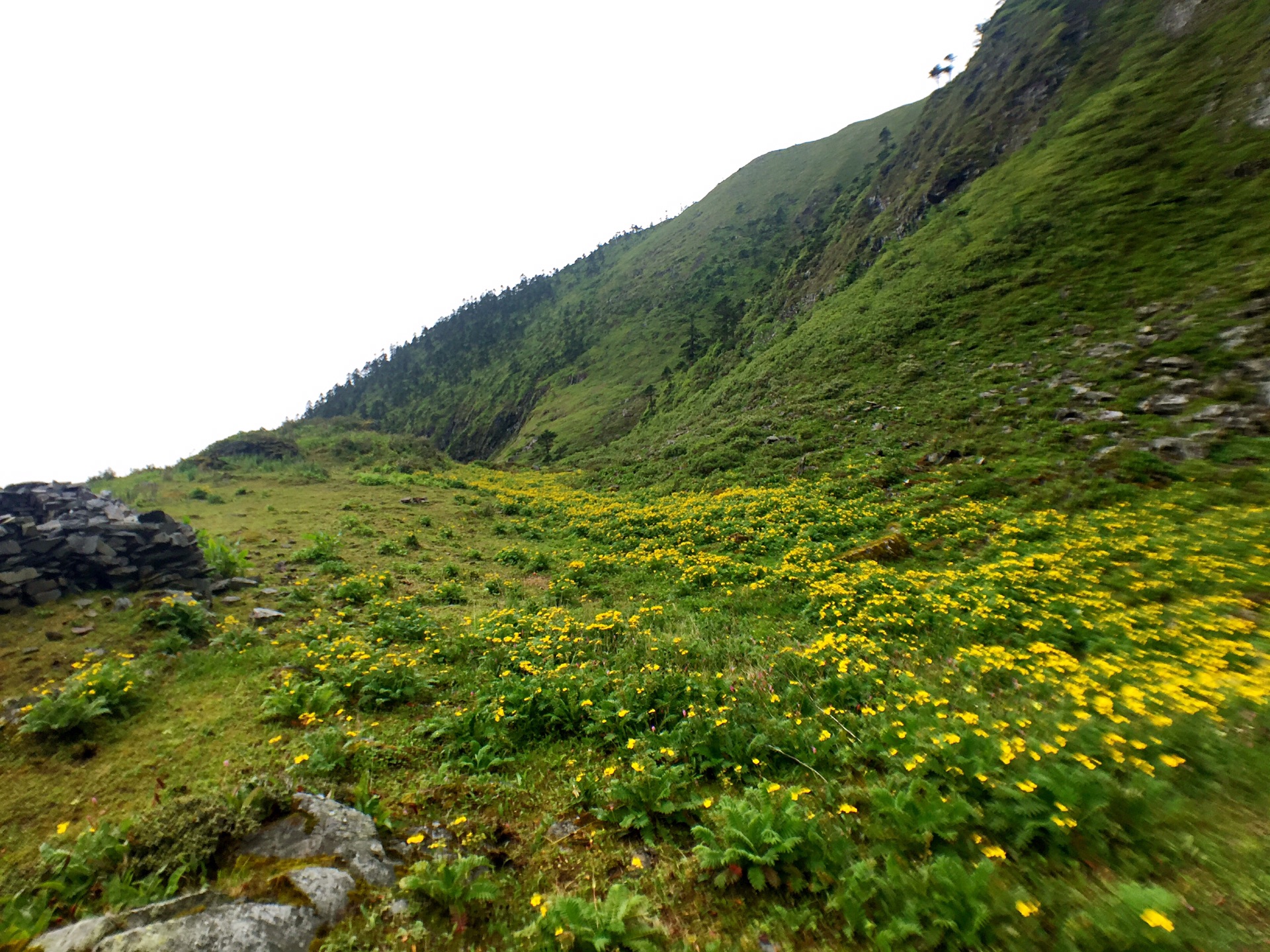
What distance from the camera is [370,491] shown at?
89.5 ft

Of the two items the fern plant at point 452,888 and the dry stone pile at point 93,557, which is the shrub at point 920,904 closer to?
the fern plant at point 452,888

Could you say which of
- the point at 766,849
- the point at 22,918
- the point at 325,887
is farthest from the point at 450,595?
the point at 766,849

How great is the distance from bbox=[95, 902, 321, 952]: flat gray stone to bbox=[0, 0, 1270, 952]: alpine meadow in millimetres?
24

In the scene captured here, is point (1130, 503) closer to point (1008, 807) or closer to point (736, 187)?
point (1008, 807)

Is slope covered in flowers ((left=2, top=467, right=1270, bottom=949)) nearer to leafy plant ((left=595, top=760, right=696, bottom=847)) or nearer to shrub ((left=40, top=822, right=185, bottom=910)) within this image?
leafy plant ((left=595, top=760, right=696, bottom=847))

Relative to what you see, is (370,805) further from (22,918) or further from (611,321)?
(611,321)

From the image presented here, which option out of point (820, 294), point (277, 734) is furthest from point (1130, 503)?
point (820, 294)

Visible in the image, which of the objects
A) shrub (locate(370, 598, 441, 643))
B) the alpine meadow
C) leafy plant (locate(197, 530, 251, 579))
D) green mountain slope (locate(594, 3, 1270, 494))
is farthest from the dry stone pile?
green mountain slope (locate(594, 3, 1270, 494))

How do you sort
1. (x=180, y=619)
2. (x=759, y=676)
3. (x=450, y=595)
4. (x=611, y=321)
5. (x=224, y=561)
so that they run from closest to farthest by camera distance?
(x=759, y=676), (x=180, y=619), (x=450, y=595), (x=224, y=561), (x=611, y=321)

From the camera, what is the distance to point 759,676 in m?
6.73

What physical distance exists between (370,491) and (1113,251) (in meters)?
40.8

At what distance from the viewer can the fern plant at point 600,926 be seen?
3.27 m

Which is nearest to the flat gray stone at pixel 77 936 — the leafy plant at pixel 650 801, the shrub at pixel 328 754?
the shrub at pixel 328 754

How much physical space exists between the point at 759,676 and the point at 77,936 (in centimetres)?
647
